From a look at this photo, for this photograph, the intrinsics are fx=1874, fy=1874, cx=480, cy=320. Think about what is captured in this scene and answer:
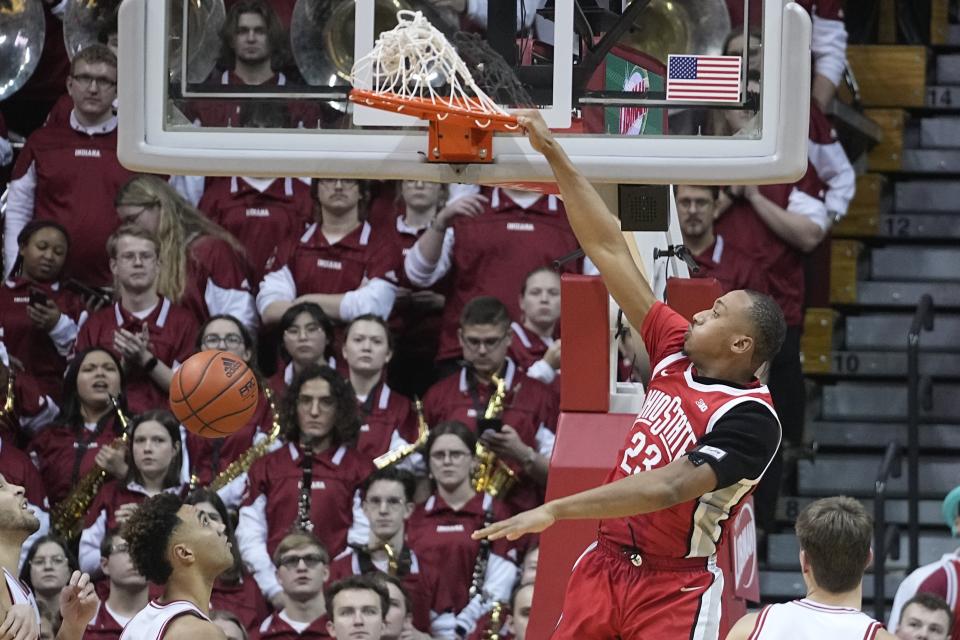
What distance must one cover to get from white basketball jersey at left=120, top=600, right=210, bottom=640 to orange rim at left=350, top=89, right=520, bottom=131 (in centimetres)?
160

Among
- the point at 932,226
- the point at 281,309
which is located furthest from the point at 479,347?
the point at 932,226

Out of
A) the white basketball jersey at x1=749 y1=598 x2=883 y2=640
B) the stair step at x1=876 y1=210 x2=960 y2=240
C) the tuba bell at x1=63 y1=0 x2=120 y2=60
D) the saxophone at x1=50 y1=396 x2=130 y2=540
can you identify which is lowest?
the saxophone at x1=50 y1=396 x2=130 y2=540

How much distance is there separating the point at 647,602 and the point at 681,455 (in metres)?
0.45

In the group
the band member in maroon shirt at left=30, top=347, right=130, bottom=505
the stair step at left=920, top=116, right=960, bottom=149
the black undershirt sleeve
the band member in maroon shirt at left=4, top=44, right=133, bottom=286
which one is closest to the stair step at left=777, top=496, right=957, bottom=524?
the stair step at left=920, top=116, right=960, bottom=149

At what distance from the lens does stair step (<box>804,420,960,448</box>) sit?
1002cm

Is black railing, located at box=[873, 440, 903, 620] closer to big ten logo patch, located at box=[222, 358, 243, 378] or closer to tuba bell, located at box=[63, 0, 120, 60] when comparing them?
big ten logo patch, located at box=[222, 358, 243, 378]

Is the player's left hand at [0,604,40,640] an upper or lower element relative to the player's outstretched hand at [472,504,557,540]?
lower

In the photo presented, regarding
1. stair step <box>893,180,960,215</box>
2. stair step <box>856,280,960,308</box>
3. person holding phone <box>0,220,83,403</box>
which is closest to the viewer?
person holding phone <box>0,220,83,403</box>

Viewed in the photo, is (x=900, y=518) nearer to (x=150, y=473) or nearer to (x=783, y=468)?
(x=783, y=468)

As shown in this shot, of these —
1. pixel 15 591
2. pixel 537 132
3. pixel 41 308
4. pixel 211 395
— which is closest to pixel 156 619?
pixel 15 591

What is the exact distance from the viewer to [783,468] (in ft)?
31.5

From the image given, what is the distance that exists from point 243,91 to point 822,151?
4685 millimetres

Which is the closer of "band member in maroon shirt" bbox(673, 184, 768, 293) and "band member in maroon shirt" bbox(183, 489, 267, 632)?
"band member in maroon shirt" bbox(183, 489, 267, 632)

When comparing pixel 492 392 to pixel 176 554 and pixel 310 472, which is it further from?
pixel 176 554
